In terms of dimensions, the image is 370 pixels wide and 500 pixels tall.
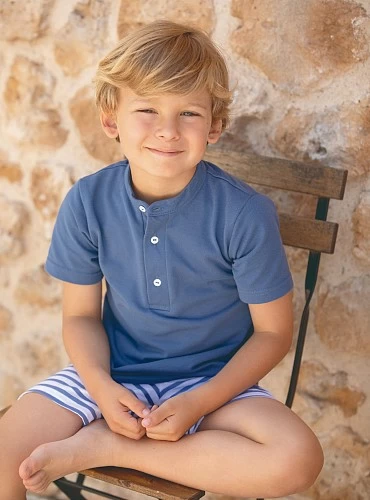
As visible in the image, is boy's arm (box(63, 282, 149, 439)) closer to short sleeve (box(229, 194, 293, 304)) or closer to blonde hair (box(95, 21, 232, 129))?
short sleeve (box(229, 194, 293, 304))

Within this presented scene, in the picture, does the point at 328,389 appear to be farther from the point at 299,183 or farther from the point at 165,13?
the point at 165,13

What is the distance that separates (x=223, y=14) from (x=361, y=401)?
978mm

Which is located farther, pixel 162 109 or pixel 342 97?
pixel 342 97

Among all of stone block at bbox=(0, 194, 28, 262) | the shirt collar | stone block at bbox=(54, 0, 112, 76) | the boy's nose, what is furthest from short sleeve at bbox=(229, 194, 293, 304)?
stone block at bbox=(0, 194, 28, 262)

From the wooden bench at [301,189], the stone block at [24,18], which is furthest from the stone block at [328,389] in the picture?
the stone block at [24,18]

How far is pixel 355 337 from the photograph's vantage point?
2010 millimetres

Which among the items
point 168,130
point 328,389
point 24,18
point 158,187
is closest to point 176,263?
point 158,187

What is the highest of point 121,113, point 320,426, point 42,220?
point 121,113

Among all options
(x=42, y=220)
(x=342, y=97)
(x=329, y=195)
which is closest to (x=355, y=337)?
(x=329, y=195)

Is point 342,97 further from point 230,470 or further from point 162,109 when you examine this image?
point 230,470

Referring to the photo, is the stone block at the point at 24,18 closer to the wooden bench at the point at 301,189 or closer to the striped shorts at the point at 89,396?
the wooden bench at the point at 301,189

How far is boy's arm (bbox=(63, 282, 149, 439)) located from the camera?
167 centimetres

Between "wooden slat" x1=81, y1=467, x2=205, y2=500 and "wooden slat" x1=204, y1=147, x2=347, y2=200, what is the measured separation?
70cm

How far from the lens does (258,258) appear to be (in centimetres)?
174
